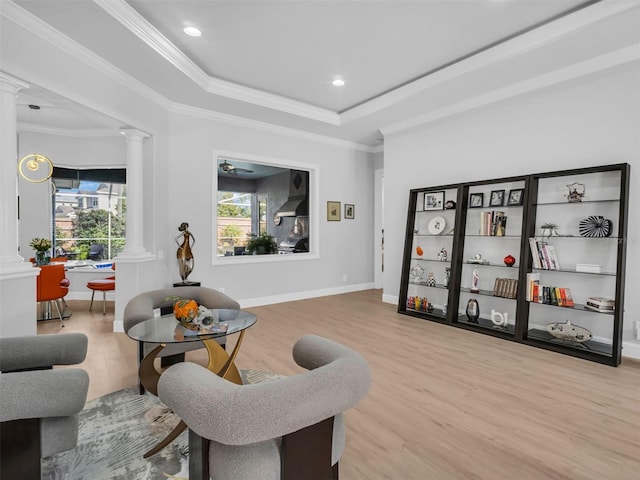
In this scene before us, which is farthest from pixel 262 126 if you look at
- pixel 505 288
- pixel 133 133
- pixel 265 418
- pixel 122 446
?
pixel 265 418

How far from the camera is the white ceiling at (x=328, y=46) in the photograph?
3014 millimetres

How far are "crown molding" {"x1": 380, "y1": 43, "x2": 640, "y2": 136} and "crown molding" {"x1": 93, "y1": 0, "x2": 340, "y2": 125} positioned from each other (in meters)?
1.49

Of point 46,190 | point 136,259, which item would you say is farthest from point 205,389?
point 46,190

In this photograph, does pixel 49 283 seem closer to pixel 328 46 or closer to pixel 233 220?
pixel 233 220

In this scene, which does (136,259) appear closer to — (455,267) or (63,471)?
(63,471)

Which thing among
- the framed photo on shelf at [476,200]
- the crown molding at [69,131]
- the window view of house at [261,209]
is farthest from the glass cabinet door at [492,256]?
the crown molding at [69,131]

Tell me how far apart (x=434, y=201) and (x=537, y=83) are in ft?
6.09

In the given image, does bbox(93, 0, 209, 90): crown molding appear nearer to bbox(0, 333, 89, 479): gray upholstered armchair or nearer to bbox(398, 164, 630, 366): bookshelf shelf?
bbox(0, 333, 89, 479): gray upholstered armchair

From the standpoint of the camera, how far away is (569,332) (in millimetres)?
3600

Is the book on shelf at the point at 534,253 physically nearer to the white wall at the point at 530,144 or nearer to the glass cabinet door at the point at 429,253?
the white wall at the point at 530,144

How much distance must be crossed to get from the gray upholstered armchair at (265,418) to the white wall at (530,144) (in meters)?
3.62

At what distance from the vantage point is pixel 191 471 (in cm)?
141

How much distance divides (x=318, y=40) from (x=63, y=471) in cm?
388

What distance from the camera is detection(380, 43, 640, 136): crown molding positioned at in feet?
11.3
